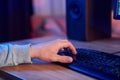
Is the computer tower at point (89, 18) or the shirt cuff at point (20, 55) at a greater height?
the computer tower at point (89, 18)

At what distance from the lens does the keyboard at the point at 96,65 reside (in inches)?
33.5

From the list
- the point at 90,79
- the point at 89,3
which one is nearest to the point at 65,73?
the point at 90,79

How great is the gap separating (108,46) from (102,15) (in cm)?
20

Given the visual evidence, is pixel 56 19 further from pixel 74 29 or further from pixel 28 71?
pixel 28 71

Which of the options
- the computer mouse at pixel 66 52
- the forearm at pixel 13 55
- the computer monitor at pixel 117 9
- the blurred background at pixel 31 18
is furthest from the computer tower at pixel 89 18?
the blurred background at pixel 31 18

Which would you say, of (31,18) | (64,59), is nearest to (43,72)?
(64,59)

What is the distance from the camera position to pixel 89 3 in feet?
4.54

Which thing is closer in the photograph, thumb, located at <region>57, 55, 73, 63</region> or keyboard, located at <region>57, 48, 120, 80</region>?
keyboard, located at <region>57, 48, 120, 80</region>

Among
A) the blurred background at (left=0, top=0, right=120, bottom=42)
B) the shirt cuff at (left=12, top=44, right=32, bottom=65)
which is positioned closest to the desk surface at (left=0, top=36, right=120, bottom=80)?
the shirt cuff at (left=12, top=44, right=32, bottom=65)

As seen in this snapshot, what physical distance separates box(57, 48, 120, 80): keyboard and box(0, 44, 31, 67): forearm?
132 mm

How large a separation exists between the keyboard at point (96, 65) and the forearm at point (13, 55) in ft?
0.43

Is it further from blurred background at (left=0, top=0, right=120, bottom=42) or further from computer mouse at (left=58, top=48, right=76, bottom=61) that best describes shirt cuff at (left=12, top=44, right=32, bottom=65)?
blurred background at (left=0, top=0, right=120, bottom=42)

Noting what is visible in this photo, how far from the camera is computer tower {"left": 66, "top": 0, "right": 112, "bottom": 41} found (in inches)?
54.6

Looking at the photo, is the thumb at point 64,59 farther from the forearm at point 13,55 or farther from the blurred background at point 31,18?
the blurred background at point 31,18
